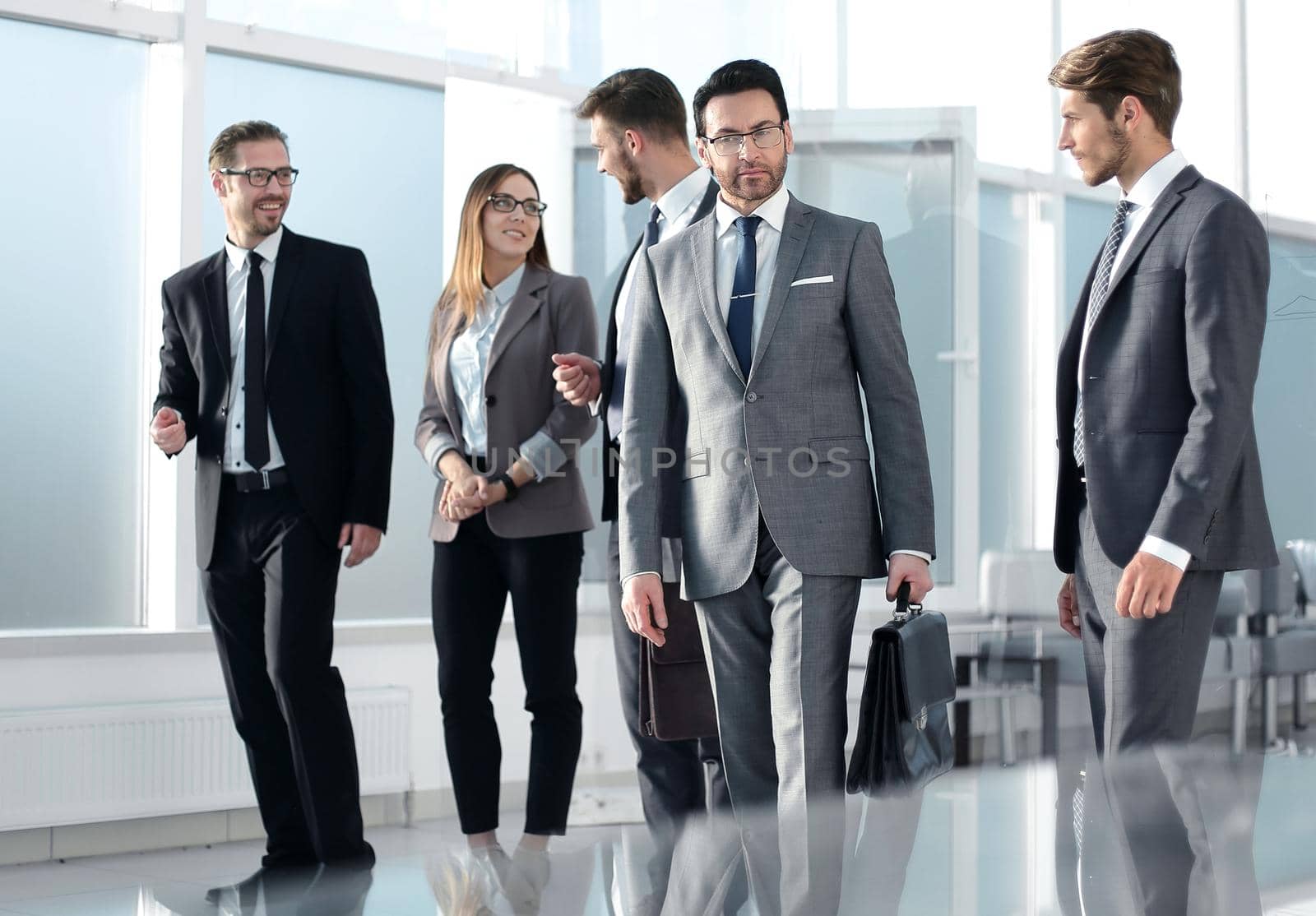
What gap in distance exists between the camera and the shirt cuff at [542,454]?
3.08m

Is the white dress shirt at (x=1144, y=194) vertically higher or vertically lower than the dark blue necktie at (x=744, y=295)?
higher

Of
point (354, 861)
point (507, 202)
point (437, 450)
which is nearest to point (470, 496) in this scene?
point (437, 450)

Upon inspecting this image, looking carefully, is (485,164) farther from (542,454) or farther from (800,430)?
(800,430)

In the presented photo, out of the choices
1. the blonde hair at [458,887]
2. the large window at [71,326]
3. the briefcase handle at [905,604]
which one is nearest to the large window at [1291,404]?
the briefcase handle at [905,604]

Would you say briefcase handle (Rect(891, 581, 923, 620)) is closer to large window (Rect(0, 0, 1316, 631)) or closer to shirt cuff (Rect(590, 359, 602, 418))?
shirt cuff (Rect(590, 359, 602, 418))

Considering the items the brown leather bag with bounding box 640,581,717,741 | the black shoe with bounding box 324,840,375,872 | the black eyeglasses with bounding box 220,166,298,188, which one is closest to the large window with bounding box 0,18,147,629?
the black eyeglasses with bounding box 220,166,298,188

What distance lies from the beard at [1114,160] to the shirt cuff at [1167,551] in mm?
538

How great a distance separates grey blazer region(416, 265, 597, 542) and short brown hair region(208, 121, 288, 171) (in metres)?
0.54

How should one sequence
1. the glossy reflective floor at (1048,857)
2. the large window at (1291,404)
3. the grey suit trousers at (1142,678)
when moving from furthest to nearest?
the large window at (1291,404) → the grey suit trousers at (1142,678) → the glossy reflective floor at (1048,857)

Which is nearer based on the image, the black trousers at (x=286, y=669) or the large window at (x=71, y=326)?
the black trousers at (x=286, y=669)

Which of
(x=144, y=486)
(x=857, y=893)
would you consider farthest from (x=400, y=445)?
(x=857, y=893)

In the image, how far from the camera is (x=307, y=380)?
9.94 ft

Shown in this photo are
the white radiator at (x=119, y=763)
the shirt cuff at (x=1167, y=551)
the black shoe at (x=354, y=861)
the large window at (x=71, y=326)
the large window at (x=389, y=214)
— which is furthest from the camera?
the large window at (x=389, y=214)

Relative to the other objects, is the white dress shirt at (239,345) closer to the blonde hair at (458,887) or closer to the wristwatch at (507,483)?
the wristwatch at (507,483)
